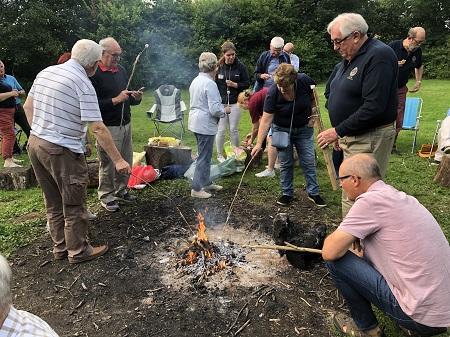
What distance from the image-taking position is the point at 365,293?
9.12ft

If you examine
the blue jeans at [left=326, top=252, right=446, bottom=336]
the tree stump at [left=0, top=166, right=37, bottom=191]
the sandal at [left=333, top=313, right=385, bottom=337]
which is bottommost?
the tree stump at [left=0, top=166, right=37, bottom=191]

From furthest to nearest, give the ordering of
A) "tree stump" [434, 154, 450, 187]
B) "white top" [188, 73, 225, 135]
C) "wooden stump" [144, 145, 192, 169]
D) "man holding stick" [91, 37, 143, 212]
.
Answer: "wooden stump" [144, 145, 192, 169]
"tree stump" [434, 154, 450, 187]
"white top" [188, 73, 225, 135]
"man holding stick" [91, 37, 143, 212]

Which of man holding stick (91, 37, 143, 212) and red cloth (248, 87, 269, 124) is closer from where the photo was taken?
man holding stick (91, 37, 143, 212)

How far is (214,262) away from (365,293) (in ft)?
5.25

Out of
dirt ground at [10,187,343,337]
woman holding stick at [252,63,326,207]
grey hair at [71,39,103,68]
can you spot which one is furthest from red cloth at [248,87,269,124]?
grey hair at [71,39,103,68]

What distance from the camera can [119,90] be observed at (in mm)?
5238

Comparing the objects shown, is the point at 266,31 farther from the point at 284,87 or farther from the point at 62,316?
the point at 62,316

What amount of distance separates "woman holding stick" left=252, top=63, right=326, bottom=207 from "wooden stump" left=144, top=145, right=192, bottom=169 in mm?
2053

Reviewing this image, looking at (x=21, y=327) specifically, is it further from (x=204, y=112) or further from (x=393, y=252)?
(x=204, y=112)

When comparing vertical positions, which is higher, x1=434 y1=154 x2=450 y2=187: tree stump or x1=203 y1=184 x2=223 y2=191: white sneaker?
x1=434 y1=154 x2=450 y2=187: tree stump

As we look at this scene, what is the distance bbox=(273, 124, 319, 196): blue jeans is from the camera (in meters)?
5.39

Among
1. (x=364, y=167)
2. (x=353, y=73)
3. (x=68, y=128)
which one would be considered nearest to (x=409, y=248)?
(x=364, y=167)

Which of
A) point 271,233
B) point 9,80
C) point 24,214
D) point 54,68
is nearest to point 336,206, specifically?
point 271,233

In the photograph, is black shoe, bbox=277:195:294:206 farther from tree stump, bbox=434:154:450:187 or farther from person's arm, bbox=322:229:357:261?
person's arm, bbox=322:229:357:261
